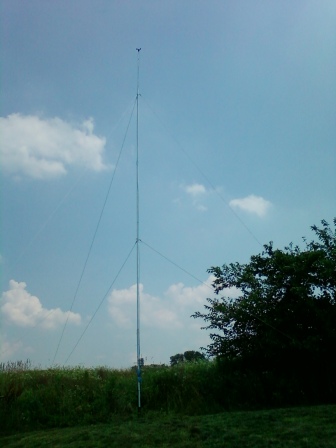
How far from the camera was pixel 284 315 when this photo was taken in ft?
45.7

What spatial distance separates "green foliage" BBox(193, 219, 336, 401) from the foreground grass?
270 centimetres

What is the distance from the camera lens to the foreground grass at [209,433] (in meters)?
8.25

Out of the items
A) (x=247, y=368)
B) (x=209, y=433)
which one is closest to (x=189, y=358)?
(x=247, y=368)

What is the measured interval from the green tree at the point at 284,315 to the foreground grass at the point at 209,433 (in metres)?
2.84

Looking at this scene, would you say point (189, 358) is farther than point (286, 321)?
Yes

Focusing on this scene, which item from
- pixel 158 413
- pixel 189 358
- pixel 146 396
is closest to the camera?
pixel 158 413

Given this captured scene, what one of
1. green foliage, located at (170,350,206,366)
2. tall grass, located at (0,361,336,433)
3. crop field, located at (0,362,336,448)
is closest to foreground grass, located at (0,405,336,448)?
crop field, located at (0,362,336,448)

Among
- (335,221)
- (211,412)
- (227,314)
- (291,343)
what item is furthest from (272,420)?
(335,221)

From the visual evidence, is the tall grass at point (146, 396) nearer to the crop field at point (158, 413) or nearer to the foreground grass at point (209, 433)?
the crop field at point (158, 413)

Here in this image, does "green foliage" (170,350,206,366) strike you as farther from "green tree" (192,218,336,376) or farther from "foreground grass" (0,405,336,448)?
"foreground grass" (0,405,336,448)

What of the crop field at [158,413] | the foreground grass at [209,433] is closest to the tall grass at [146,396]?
the crop field at [158,413]

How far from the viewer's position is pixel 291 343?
1315 cm

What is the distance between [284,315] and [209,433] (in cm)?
570

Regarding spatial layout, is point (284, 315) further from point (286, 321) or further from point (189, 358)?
point (189, 358)
